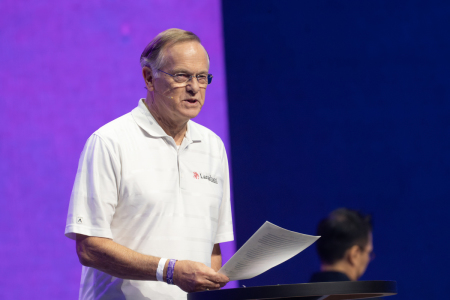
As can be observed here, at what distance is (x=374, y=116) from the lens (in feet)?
9.16

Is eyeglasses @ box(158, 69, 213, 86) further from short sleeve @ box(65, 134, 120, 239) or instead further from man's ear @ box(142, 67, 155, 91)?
short sleeve @ box(65, 134, 120, 239)

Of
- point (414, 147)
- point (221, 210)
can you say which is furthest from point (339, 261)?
point (414, 147)

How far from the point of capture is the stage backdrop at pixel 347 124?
2697mm

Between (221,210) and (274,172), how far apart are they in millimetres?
967

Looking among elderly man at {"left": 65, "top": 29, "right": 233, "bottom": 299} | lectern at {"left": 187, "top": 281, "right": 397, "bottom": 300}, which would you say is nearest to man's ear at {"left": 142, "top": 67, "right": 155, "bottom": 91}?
elderly man at {"left": 65, "top": 29, "right": 233, "bottom": 299}

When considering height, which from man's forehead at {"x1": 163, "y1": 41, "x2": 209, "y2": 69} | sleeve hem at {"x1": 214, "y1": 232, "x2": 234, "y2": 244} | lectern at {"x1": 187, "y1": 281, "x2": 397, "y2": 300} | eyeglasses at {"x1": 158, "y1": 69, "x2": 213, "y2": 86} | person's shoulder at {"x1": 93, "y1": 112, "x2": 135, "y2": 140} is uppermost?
man's forehead at {"x1": 163, "y1": 41, "x2": 209, "y2": 69}

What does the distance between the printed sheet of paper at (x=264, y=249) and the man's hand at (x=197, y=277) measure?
3 cm

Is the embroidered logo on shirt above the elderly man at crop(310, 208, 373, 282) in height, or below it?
above

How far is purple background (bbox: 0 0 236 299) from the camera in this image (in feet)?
7.47

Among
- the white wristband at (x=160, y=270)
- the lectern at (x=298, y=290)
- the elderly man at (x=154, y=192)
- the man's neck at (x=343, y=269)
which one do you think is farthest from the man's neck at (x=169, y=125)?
the man's neck at (x=343, y=269)

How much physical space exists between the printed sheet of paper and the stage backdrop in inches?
60.1

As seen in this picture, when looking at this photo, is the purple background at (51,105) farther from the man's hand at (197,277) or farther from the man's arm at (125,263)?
the man's hand at (197,277)

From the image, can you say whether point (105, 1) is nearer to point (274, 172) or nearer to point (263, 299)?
point (274, 172)

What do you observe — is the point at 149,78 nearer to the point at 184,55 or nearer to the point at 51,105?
the point at 184,55
